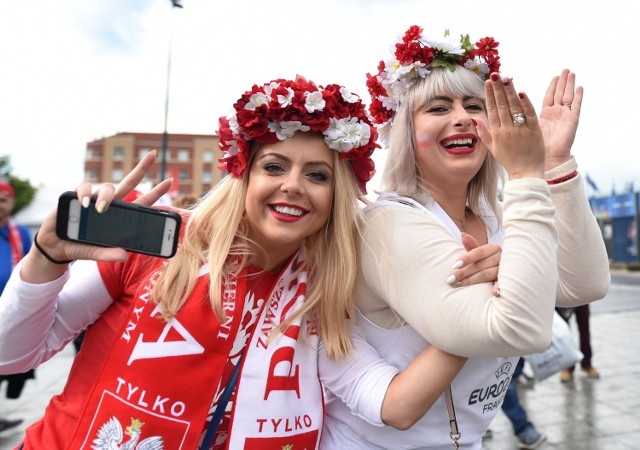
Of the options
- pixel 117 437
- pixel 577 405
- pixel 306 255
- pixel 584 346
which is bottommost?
pixel 577 405

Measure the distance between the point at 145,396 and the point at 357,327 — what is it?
683 mm

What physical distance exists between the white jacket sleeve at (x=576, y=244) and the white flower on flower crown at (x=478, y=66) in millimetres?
520

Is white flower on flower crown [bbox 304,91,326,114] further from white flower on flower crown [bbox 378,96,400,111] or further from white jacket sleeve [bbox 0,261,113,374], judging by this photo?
white jacket sleeve [bbox 0,261,113,374]

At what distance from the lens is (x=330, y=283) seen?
1.61m

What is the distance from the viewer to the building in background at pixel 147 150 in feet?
197

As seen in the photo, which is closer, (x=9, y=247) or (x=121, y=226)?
(x=121, y=226)

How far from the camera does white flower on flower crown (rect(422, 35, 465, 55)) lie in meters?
1.83

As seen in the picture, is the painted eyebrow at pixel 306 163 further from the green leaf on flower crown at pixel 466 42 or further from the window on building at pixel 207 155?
the window on building at pixel 207 155

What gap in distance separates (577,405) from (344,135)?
4.38 meters

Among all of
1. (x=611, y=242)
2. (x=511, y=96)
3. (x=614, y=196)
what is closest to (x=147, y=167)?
(x=511, y=96)

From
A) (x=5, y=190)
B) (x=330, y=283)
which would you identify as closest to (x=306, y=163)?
(x=330, y=283)

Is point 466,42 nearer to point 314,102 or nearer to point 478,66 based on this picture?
point 478,66

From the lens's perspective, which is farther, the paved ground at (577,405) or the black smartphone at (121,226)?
the paved ground at (577,405)

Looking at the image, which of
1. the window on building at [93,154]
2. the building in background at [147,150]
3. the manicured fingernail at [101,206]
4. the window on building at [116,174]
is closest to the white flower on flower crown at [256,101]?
the manicured fingernail at [101,206]
